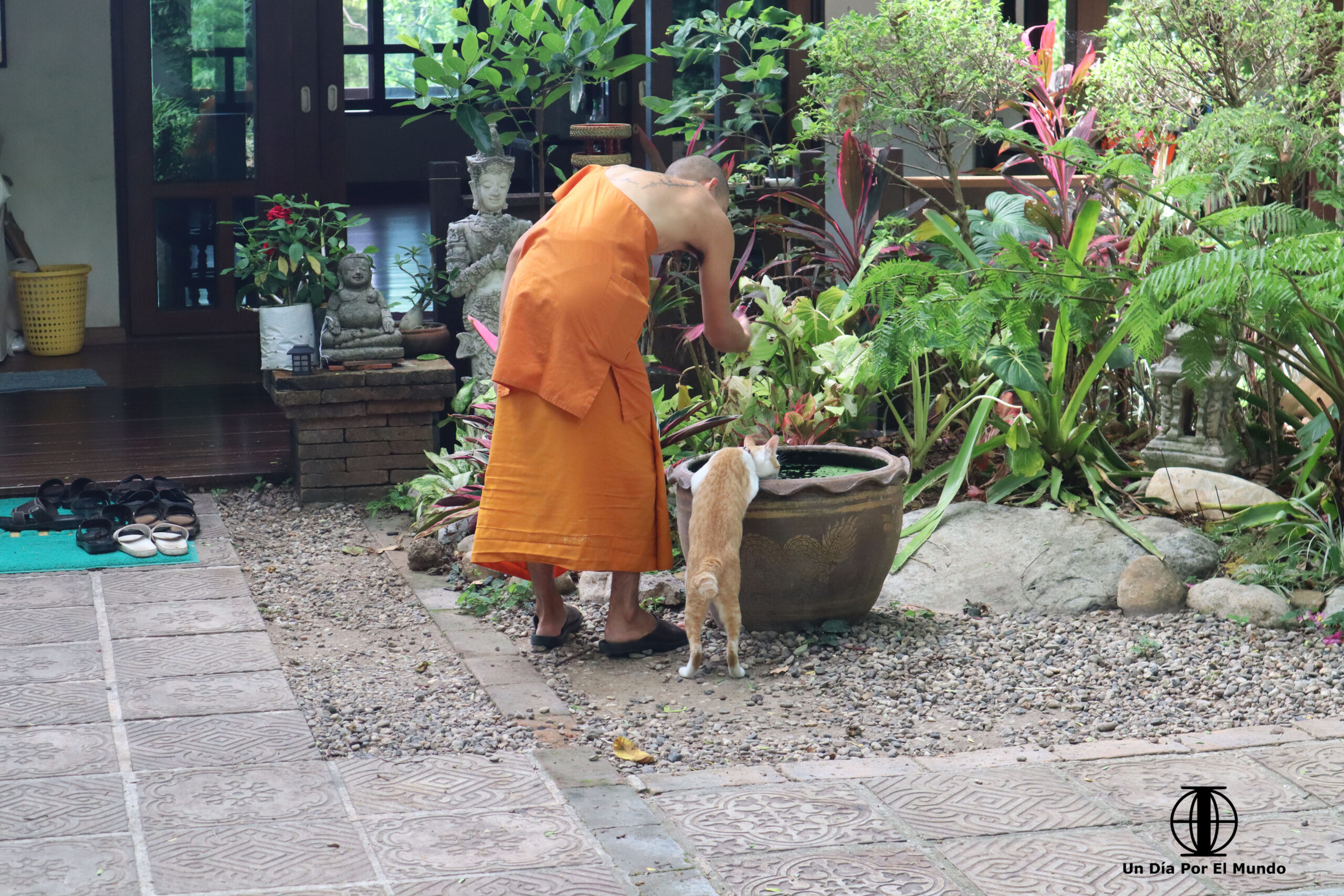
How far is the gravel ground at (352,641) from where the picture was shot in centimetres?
352

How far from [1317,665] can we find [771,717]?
4.95 ft

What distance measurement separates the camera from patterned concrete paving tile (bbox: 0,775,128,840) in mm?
2939

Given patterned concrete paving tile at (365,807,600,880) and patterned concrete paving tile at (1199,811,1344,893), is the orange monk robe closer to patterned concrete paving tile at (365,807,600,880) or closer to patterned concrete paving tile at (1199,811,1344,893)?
patterned concrete paving tile at (365,807,600,880)

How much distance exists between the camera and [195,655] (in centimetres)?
406

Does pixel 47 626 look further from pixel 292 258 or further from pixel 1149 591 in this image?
pixel 1149 591

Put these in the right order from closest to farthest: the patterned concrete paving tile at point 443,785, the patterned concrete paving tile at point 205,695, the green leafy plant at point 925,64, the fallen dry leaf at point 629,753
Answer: the patterned concrete paving tile at point 443,785 → the fallen dry leaf at point 629,753 → the patterned concrete paving tile at point 205,695 → the green leafy plant at point 925,64

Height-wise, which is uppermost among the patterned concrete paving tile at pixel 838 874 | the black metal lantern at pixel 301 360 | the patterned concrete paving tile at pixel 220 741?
the black metal lantern at pixel 301 360

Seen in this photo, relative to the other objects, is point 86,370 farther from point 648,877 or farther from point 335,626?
point 648,877

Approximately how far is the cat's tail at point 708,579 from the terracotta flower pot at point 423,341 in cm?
256

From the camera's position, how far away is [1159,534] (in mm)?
4680

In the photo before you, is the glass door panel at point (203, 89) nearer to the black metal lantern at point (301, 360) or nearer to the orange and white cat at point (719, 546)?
the black metal lantern at point (301, 360)

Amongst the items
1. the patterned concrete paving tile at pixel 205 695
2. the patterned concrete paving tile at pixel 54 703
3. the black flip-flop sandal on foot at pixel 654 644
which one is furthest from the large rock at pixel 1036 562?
the patterned concrete paving tile at pixel 54 703

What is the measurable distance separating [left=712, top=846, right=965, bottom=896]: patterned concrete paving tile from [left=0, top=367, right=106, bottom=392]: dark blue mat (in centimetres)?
573

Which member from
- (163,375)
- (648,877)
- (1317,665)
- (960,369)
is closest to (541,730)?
(648,877)
